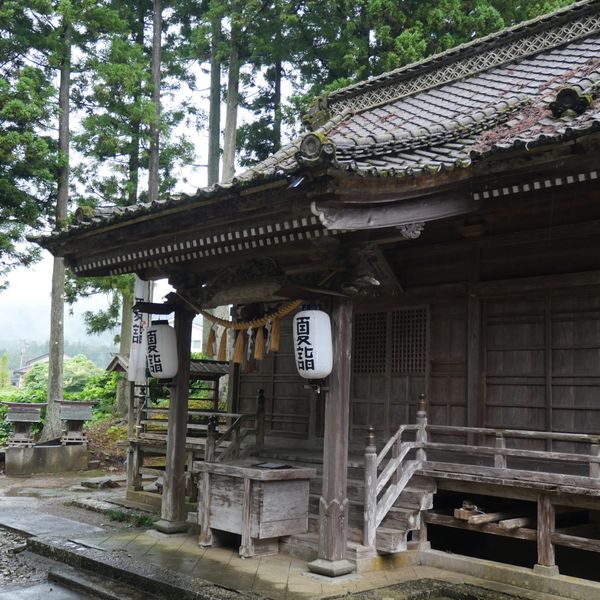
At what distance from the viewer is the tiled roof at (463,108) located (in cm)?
673

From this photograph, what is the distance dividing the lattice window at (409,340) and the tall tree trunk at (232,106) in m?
13.8

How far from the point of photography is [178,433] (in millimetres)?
9852

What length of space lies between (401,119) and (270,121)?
17205 millimetres

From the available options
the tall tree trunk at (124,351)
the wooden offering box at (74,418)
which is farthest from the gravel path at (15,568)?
the tall tree trunk at (124,351)

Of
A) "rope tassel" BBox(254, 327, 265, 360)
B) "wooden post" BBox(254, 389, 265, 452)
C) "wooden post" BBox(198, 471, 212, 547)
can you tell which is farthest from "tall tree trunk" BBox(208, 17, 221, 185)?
"wooden post" BBox(198, 471, 212, 547)

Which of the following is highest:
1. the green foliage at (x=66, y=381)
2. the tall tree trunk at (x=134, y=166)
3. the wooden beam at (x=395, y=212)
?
the tall tree trunk at (x=134, y=166)

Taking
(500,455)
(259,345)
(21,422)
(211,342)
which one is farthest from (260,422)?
(21,422)

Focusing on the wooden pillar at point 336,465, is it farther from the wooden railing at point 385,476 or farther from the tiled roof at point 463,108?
the tiled roof at point 463,108

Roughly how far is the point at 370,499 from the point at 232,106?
20.1 meters

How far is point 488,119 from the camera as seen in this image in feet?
27.4

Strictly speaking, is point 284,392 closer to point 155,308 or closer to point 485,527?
point 155,308

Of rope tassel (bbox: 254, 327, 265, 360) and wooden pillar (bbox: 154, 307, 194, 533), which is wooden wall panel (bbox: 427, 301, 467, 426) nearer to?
rope tassel (bbox: 254, 327, 265, 360)

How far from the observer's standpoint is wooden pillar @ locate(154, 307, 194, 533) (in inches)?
379

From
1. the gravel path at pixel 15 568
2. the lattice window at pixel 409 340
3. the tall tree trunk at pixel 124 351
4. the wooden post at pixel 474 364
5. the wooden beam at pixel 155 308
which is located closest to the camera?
the gravel path at pixel 15 568
